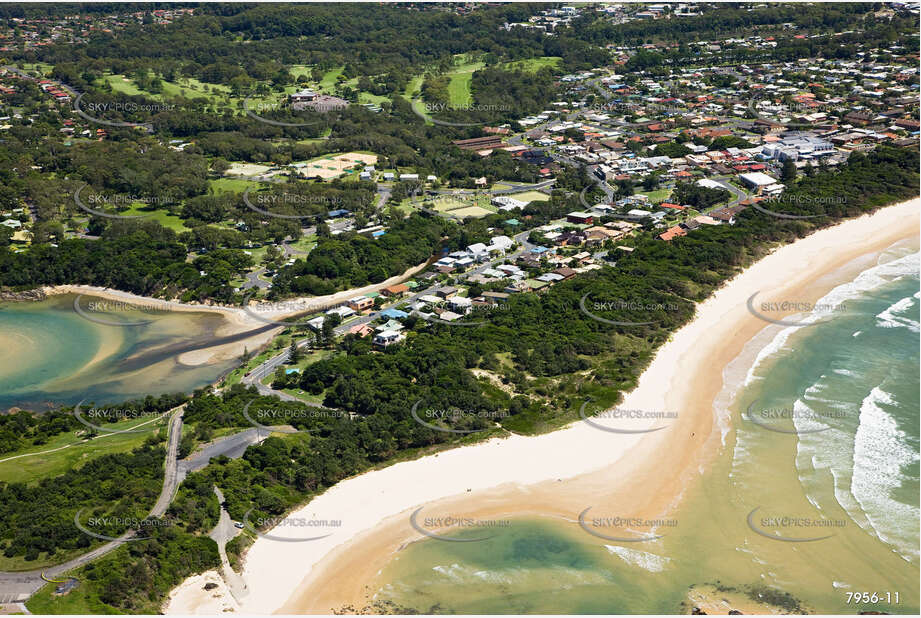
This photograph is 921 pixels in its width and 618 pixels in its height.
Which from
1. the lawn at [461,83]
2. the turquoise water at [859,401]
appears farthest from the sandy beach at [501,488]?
the lawn at [461,83]

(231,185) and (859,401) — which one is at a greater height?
(231,185)

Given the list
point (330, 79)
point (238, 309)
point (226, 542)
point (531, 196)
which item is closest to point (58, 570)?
point (226, 542)

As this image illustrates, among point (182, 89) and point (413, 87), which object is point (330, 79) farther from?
point (182, 89)

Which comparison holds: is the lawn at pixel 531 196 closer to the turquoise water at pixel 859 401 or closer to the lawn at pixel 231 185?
the lawn at pixel 231 185

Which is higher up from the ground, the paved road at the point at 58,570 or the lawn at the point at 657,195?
the lawn at the point at 657,195

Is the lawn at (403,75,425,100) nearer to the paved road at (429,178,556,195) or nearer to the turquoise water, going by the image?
the paved road at (429,178,556,195)

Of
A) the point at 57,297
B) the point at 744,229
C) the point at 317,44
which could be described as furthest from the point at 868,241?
the point at 317,44
